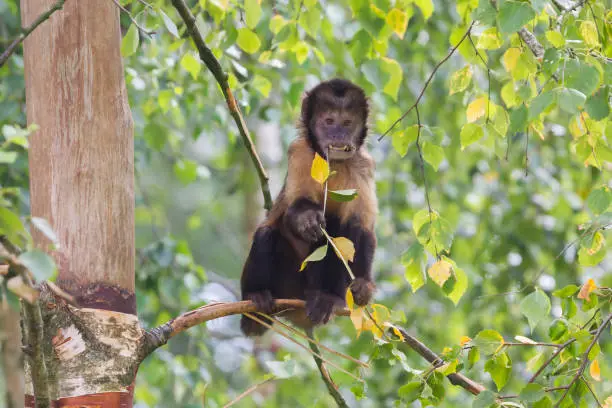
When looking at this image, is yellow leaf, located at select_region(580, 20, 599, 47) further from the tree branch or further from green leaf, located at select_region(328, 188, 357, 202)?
the tree branch

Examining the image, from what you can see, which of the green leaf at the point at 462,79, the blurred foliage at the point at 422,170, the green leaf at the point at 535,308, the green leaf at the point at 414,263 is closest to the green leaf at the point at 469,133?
the blurred foliage at the point at 422,170

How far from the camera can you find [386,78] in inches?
155

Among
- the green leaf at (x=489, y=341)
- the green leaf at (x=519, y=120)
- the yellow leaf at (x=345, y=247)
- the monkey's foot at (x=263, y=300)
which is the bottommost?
the monkey's foot at (x=263, y=300)

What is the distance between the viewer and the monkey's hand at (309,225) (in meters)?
4.11

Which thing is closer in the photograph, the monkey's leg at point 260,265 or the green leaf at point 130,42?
the green leaf at point 130,42

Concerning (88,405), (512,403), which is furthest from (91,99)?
(512,403)

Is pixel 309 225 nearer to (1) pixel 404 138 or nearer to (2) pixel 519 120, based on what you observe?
(1) pixel 404 138

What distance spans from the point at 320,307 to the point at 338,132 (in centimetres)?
102

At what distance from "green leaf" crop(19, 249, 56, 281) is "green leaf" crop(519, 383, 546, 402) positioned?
1.62 metres

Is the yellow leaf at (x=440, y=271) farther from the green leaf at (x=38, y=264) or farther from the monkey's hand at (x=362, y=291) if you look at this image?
the green leaf at (x=38, y=264)

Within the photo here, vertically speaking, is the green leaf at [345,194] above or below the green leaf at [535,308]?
above

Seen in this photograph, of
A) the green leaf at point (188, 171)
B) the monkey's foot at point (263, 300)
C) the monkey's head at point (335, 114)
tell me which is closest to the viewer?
the monkey's foot at point (263, 300)

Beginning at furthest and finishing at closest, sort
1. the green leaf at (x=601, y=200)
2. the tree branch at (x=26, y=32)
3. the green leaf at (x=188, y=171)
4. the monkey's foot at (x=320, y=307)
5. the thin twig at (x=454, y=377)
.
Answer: the green leaf at (x=188, y=171)
the monkey's foot at (x=320, y=307)
the thin twig at (x=454, y=377)
the green leaf at (x=601, y=200)
the tree branch at (x=26, y=32)

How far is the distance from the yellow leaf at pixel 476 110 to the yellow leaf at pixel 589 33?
52 centimetres
